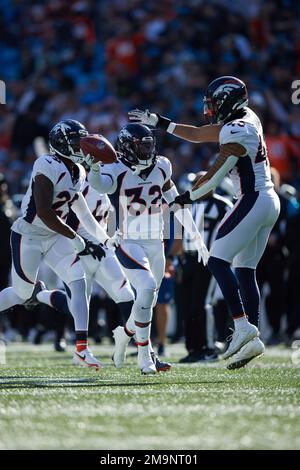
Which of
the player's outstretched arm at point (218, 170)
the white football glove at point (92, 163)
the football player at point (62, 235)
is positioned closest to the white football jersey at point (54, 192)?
the football player at point (62, 235)

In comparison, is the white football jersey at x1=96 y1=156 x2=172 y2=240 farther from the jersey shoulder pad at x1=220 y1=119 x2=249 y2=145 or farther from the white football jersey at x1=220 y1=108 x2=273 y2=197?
the jersey shoulder pad at x1=220 y1=119 x2=249 y2=145

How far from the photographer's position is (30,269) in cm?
778

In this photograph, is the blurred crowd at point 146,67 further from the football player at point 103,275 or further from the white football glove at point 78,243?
the white football glove at point 78,243

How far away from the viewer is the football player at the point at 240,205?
6.93 meters

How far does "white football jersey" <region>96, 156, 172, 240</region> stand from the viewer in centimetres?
751

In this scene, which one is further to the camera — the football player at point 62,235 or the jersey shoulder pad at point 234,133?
the football player at point 62,235

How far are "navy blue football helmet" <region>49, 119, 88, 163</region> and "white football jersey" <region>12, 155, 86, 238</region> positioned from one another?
8 cm

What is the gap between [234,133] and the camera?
274 inches

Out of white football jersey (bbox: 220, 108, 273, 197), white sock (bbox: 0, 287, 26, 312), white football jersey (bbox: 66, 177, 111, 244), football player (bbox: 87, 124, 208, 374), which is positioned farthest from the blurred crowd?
white football jersey (bbox: 220, 108, 273, 197)

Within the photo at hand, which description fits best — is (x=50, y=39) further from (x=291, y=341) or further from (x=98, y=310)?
(x=291, y=341)

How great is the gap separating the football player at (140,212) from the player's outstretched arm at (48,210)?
0.32 meters

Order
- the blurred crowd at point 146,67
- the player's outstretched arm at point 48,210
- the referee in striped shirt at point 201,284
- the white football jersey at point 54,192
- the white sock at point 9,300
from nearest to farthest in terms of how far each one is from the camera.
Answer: the player's outstretched arm at point 48,210 < the white football jersey at point 54,192 < the white sock at point 9,300 < the referee in striped shirt at point 201,284 < the blurred crowd at point 146,67

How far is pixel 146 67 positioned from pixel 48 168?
28.9 ft

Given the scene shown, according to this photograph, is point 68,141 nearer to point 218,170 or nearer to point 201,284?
point 218,170
